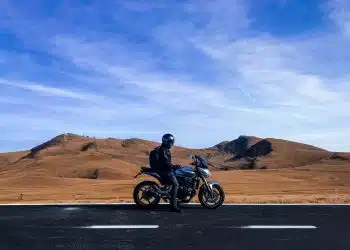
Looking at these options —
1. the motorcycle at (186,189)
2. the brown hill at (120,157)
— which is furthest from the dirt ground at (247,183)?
the motorcycle at (186,189)

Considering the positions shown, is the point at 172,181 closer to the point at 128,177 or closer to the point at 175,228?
the point at 175,228

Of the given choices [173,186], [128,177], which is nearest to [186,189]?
[173,186]

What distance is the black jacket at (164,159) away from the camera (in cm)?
1271

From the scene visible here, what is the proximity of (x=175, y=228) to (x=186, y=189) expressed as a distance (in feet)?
11.6

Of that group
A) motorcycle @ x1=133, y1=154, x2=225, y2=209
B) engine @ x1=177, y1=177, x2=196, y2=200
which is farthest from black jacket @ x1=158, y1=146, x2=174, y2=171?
engine @ x1=177, y1=177, x2=196, y2=200

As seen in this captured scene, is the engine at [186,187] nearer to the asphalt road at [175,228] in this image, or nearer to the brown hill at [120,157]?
the asphalt road at [175,228]

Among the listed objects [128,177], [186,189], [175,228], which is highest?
[128,177]

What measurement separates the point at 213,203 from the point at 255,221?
8.75ft

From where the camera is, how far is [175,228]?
9.13 m

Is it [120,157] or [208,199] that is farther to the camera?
[120,157]

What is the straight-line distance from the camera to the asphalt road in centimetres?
768

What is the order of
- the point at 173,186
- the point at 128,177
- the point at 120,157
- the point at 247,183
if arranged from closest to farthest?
the point at 173,186 → the point at 247,183 → the point at 128,177 → the point at 120,157

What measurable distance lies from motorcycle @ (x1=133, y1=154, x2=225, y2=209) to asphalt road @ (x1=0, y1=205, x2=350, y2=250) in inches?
11.3

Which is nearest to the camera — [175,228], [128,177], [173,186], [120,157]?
[175,228]
